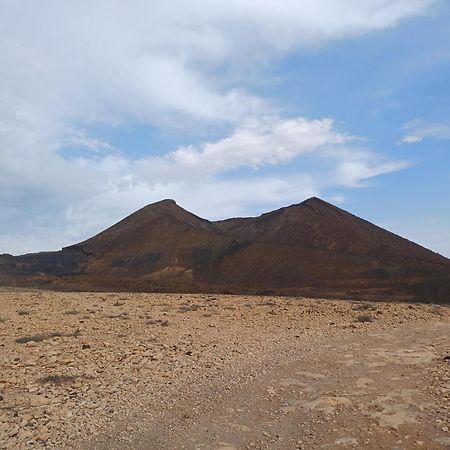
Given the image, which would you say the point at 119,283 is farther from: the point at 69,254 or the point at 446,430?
the point at 446,430

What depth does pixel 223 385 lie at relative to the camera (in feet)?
32.1

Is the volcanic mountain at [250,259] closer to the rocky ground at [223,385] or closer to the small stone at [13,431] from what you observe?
the rocky ground at [223,385]

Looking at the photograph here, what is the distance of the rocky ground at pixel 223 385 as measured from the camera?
7.26 meters

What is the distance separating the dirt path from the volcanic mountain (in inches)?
1046

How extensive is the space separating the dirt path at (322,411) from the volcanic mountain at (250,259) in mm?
26567

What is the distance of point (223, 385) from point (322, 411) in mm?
2239

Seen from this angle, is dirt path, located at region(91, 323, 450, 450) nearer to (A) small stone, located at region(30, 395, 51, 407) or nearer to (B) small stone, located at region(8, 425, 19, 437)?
(B) small stone, located at region(8, 425, 19, 437)

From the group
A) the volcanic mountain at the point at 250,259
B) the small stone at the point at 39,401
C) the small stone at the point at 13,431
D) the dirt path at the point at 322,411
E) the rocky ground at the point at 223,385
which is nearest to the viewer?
the dirt path at the point at 322,411

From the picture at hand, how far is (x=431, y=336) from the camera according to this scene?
1512cm

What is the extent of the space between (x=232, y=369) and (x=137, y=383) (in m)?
1.96

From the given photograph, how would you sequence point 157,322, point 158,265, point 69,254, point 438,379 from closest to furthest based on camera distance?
point 438,379
point 157,322
point 158,265
point 69,254

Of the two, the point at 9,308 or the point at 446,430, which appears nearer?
the point at 446,430

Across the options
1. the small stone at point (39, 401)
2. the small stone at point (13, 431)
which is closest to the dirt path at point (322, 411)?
the small stone at point (13, 431)

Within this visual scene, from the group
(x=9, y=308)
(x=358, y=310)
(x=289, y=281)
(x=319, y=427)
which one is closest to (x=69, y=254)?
(x=289, y=281)
